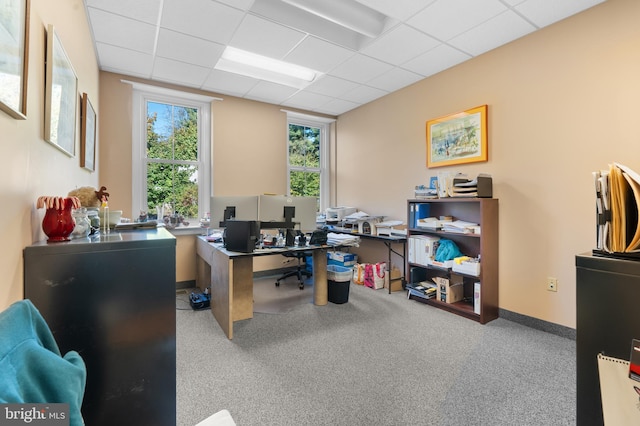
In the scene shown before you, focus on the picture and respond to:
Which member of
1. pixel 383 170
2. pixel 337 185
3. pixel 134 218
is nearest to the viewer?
pixel 134 218

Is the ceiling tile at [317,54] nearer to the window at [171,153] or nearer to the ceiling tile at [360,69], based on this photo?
the ceiling tile at [360,69]

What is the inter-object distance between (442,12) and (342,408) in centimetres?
313

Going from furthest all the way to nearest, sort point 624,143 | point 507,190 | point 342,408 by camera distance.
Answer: point 507,190 < point 624,143 < point 342,408

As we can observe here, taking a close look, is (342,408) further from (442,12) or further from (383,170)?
(383,170)

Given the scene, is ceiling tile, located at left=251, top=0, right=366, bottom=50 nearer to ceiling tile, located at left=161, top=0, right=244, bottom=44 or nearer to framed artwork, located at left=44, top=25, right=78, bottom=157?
ceiling tile, located at left=161, top=0, right=244, bottom=44

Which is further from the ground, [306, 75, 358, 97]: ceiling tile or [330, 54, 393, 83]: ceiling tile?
[306, 75, 358, 97]: ceiling tile

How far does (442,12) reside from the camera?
2.50 m

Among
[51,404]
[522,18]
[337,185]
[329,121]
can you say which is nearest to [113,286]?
[51,404]

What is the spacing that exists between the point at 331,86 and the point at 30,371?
4.18m

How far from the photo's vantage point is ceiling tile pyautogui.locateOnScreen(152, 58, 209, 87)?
134 inches

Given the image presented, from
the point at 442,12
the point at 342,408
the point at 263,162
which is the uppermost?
the point at 442,12

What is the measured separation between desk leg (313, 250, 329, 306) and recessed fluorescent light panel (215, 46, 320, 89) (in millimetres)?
2350

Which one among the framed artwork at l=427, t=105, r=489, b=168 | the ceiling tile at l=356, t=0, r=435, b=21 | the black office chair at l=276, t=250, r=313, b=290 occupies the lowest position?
the black office chair at l=276, t=250, r=313, b=290

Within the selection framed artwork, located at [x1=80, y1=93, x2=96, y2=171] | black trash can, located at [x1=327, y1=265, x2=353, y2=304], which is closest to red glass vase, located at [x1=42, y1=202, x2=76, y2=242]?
framed artwork, located at [x1=80, y1=93, x2=96, y2=171]
